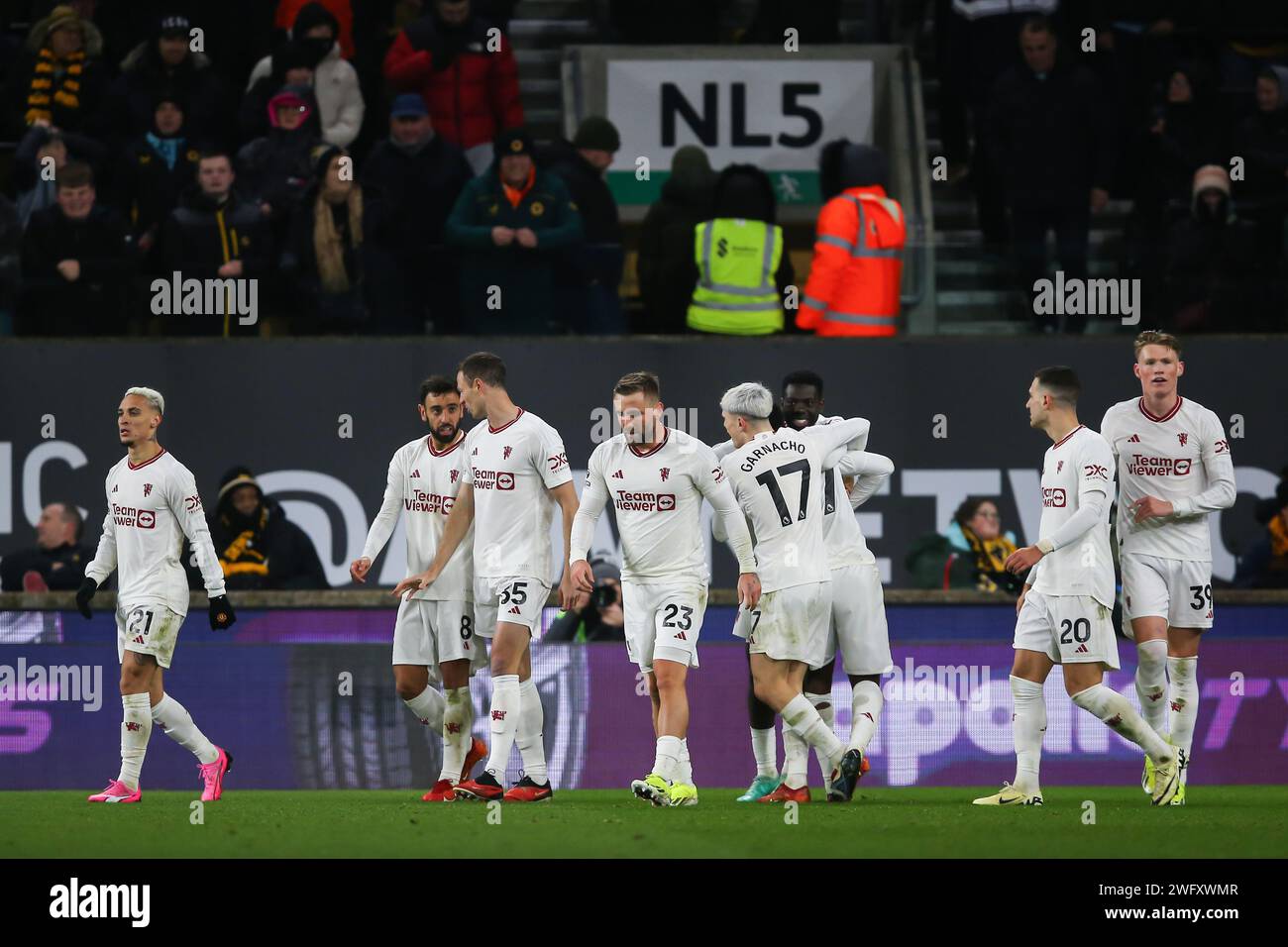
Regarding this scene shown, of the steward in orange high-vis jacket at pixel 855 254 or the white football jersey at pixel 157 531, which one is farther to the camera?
the steward in orange high-vis jacket at pixel 855 254

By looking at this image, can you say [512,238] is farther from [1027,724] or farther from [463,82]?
[1027,724]

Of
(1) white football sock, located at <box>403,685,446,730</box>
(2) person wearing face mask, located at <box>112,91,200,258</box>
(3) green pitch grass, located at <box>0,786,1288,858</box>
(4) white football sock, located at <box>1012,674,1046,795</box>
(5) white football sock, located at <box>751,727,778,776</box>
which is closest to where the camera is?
(3) green pitch grass, located at <box>0,786,1288,858</box>

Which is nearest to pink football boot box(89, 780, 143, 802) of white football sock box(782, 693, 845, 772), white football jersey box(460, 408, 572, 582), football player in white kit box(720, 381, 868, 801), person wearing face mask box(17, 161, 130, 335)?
white football jersey box(460, 408, 572, 582)

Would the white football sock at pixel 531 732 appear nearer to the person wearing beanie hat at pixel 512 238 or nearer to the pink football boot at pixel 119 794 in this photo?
the pink football boot at pixel 119 794

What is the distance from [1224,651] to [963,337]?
3.28m

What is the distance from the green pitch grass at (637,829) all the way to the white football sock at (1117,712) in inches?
15.1

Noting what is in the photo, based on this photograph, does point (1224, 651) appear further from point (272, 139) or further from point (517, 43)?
point (517, 43)

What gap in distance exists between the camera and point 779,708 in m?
10.9

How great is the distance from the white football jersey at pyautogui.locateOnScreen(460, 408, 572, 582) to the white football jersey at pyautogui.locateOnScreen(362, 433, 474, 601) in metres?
0.40

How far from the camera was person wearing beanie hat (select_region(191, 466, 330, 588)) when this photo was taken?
48.9 ft

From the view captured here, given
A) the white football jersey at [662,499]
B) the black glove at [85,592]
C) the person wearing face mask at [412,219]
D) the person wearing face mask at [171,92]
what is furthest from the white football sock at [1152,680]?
the person wearing face mask at [171,92]

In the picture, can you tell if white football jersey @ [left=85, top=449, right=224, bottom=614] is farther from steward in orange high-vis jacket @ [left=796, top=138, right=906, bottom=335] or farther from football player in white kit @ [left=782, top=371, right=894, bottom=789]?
steward in orange high-vis jacket @ [left=796, top=138, right=906, bottom=335]

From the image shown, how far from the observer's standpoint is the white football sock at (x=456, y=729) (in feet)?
38.0
